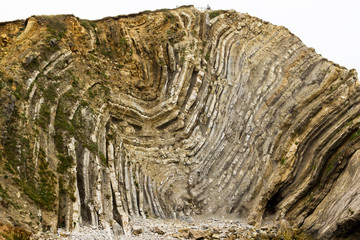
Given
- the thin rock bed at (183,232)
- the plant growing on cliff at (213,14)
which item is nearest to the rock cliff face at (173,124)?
the plant growing on cliff at (213,14)

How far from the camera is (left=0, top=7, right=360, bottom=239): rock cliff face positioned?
58.3ft

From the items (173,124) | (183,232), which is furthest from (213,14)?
(183,232)

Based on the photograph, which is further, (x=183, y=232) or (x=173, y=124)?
(x=173, y=124)

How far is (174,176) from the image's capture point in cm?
2473

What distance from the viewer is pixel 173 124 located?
26469 mm

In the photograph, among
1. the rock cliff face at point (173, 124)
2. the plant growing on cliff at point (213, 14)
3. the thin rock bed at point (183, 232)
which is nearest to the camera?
the thin rock bed at point (183, 232)

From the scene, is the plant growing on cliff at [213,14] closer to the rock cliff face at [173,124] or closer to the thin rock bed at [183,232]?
the rock cliff face at [173,124]

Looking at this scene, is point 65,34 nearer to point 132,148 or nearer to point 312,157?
point 132,148

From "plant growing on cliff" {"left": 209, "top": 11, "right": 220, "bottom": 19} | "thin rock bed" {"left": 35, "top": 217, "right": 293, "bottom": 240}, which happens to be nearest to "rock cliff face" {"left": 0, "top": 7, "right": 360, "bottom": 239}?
"plant growing on cliff" {"left": 209, "top": 11, "right": 220, "bottom": 19}

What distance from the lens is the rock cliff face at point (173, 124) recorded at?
17.8 metres

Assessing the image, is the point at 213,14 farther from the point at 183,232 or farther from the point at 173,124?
the point at 183,232

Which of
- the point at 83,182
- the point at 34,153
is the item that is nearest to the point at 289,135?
the point at 83,182

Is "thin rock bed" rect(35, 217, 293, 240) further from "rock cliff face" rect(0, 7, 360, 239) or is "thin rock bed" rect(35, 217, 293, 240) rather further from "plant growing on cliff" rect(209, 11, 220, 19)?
"plant growing on cliff" rect(209, 11, 220, 19)

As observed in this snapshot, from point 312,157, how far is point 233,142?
6.30 meters
